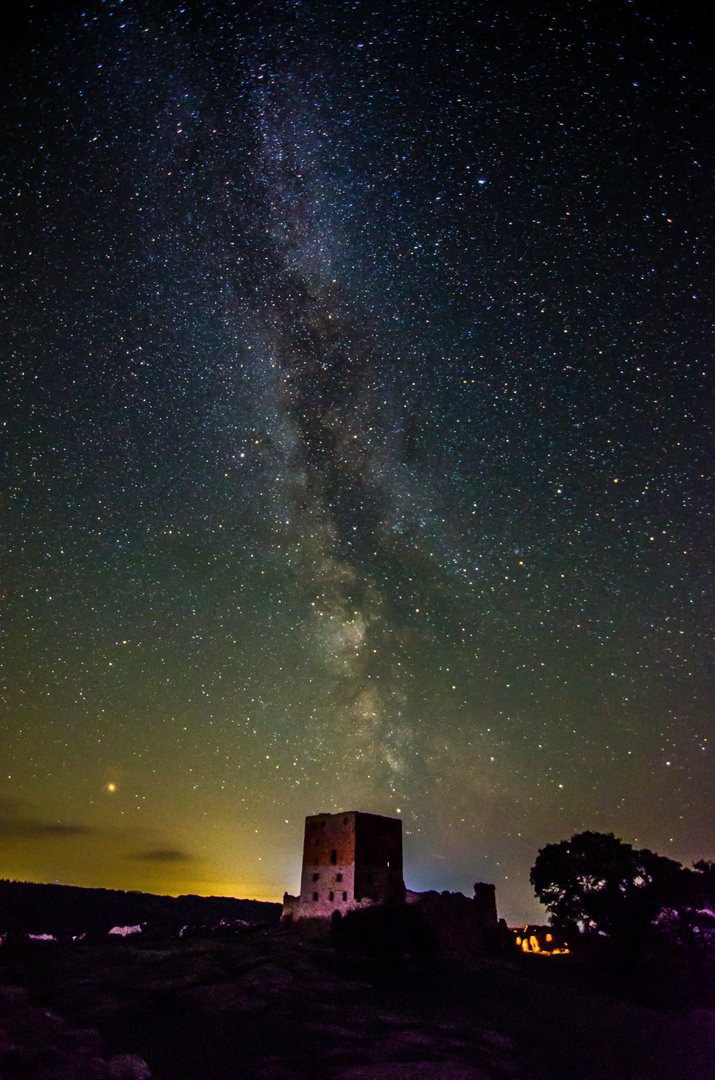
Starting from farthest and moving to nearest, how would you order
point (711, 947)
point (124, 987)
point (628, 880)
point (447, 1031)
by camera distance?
1. point (628, 880)
2. point (711, 947)
3. point (124, 987)
4. point (447, 1031)

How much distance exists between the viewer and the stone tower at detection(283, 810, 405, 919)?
154 feet

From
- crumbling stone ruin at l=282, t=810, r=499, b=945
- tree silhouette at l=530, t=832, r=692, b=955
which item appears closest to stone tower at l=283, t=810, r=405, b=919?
crumbling stone ruin at l=282, t=810, r=499, b=945

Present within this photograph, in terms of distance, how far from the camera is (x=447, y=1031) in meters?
25.0

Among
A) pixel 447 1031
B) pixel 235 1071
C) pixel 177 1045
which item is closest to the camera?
pixel 235 1071

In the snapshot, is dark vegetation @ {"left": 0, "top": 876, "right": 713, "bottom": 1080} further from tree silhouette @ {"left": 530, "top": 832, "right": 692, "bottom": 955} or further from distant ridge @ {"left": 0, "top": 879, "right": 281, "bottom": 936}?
distant ridge @ {"left": 0, "top": 879, "right": 281, "bottom": 936}

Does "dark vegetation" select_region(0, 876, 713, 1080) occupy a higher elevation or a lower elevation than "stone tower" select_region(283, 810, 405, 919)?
lower

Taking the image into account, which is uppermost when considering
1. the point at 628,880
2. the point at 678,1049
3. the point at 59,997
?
the point at 628,880

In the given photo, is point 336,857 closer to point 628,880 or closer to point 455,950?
point 455,950

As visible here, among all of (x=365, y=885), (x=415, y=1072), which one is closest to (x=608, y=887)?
(x=365, y=885)

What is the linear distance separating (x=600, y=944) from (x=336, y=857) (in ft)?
67.1

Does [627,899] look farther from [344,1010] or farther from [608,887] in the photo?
[344,1010]

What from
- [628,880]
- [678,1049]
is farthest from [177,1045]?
[628,880]

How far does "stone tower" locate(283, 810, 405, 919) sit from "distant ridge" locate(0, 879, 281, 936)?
1174cm

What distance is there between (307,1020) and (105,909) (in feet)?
245
